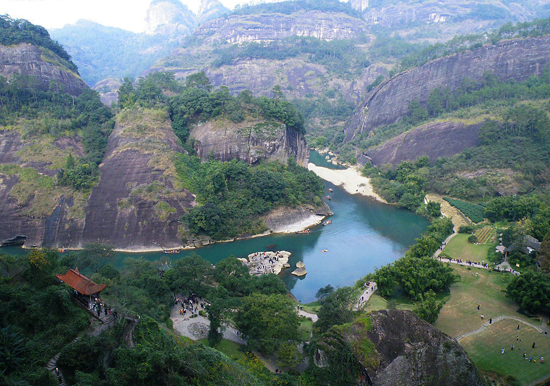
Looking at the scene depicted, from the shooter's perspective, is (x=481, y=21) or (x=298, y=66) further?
(x=481, y=21)

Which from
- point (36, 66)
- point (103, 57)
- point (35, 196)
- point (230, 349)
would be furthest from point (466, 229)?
point (103, 57)

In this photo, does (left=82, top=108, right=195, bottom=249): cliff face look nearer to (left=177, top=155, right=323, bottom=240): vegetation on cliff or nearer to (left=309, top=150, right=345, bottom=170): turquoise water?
(left=177, top=155, right=323, bottom=240): vegetation on cliff

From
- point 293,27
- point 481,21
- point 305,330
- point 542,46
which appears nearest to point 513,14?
point 481,21

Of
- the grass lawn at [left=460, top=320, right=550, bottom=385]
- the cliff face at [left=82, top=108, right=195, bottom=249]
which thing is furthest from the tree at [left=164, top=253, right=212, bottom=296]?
the grass lawn at [left=460, top=320, right=550, bottom=385]

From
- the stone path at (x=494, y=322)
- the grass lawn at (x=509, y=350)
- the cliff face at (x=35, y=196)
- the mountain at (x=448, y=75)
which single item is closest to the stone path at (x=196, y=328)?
the stone path at (x=494, y=322)

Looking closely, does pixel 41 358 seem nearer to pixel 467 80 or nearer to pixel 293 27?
pixel 467 80

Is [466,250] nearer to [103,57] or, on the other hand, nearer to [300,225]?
[300,225]

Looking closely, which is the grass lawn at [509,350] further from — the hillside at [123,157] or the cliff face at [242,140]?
the cliff face at [242,140]
